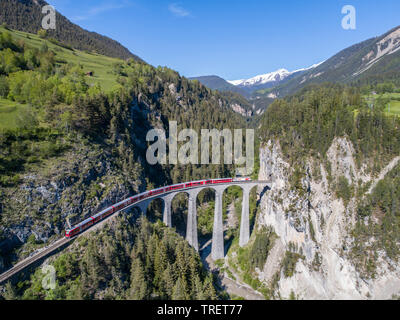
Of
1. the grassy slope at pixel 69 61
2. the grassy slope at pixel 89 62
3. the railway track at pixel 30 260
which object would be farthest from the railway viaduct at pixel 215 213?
the grassy slope at pixel 89 62

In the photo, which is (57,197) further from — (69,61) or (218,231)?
(69,61)

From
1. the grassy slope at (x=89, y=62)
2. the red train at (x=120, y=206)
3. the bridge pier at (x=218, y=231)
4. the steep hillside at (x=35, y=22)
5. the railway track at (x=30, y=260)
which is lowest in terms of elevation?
the bridge pier at (x=218, y=231)

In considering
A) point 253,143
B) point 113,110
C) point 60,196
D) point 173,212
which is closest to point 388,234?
point 173,212

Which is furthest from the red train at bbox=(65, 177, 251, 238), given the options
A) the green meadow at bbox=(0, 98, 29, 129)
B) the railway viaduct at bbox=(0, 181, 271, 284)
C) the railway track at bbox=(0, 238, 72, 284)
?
the green meadow at bbox=(0, 98, 29, 129)

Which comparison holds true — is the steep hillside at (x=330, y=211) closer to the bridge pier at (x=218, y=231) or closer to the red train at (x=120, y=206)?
the bridge pier at (x=218, y=231)

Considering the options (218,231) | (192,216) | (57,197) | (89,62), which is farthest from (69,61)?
(218,231)

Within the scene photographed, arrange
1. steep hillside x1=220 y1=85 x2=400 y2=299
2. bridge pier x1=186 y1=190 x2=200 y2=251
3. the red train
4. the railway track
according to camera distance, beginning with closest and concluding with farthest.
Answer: the railway track → the red train → steep hillside x1=220 y1=85 x2=400 y2=299 → bridge pier x1=186 y1=190 x2=200 y2=251

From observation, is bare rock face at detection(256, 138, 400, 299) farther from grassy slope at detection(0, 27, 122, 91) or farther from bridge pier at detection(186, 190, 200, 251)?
grassy slope at detection(0, 27, 122, 91)
